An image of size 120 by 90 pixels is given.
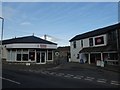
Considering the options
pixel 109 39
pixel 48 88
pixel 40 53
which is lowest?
pixel 48 88

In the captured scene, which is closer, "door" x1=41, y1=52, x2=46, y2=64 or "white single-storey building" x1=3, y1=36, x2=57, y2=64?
"white single-storey building" x1=3, y1=36, x2=57, y2=64

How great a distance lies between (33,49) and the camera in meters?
37.3

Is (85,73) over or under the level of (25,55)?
under

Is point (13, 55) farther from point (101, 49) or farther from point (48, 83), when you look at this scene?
point (48, 83)

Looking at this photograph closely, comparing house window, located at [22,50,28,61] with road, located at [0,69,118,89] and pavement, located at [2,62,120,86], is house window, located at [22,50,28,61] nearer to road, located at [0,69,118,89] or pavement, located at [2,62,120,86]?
pavement, located at [2,62,120,86]

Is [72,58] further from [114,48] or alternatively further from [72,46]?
[114,48]

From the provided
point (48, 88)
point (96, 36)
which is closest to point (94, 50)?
point (96, 36)

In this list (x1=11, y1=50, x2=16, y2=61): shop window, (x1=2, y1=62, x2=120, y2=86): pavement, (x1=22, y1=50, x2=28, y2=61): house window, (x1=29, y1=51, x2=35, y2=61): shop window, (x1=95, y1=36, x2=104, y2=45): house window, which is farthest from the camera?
(x1=95, y1=36, x2=104, y2=45): house window

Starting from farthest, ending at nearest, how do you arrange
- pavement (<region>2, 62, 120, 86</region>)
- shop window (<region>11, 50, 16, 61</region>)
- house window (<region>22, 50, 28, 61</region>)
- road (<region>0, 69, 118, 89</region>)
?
1. shop window (<region>11, 50, 16, 61</region>)
2. house window (<region>22, 50, 28, 61</region>)
3. pavement (<region>2, 62, 120, 86</region>)
4. road (<region>0, 69, 118, 89</region>)

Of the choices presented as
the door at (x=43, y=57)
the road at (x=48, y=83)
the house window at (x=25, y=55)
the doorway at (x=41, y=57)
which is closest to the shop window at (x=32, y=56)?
the house window at (x=25, y=55)

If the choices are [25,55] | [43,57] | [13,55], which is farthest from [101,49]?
[13,55]

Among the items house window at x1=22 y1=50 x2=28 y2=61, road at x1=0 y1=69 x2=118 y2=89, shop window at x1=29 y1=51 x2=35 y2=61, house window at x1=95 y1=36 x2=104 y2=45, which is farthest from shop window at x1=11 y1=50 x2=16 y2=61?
road at x1=0 y1=69 x2=118 y2=89

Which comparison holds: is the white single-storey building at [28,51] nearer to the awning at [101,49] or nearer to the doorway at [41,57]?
the doorway at [41,57]

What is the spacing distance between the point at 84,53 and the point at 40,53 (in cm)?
992
